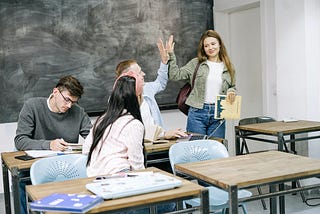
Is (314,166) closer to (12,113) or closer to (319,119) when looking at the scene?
(319,119)

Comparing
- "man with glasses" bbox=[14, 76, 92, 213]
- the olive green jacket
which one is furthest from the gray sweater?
the olive green jacket

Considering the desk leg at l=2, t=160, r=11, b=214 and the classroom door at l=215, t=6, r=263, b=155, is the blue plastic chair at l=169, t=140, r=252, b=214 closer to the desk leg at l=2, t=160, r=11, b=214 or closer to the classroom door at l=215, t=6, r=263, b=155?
the desk leg at l=2, t=160, r=11, b=214

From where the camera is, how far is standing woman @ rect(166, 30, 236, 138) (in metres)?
3.83

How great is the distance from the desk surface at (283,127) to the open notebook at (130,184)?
6.59 ft

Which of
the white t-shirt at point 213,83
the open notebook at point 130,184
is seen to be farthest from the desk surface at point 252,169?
the white t-shirt at point 213,83

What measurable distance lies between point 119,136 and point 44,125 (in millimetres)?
1147

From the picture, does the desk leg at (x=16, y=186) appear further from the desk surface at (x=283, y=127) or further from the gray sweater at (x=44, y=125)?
the desk surface at (x=283, y=127)

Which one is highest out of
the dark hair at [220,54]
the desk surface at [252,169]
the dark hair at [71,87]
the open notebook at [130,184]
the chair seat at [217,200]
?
the dark hair at [220,54]

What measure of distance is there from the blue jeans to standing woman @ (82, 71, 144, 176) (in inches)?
59.4

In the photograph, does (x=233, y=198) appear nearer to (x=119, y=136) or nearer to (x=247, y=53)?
(x=119, y=136)

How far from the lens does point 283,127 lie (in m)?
3.94

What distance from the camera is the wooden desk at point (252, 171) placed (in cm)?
202

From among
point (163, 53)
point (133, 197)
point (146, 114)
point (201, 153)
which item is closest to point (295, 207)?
point (201, 153)

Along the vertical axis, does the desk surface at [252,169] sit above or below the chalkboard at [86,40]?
below
